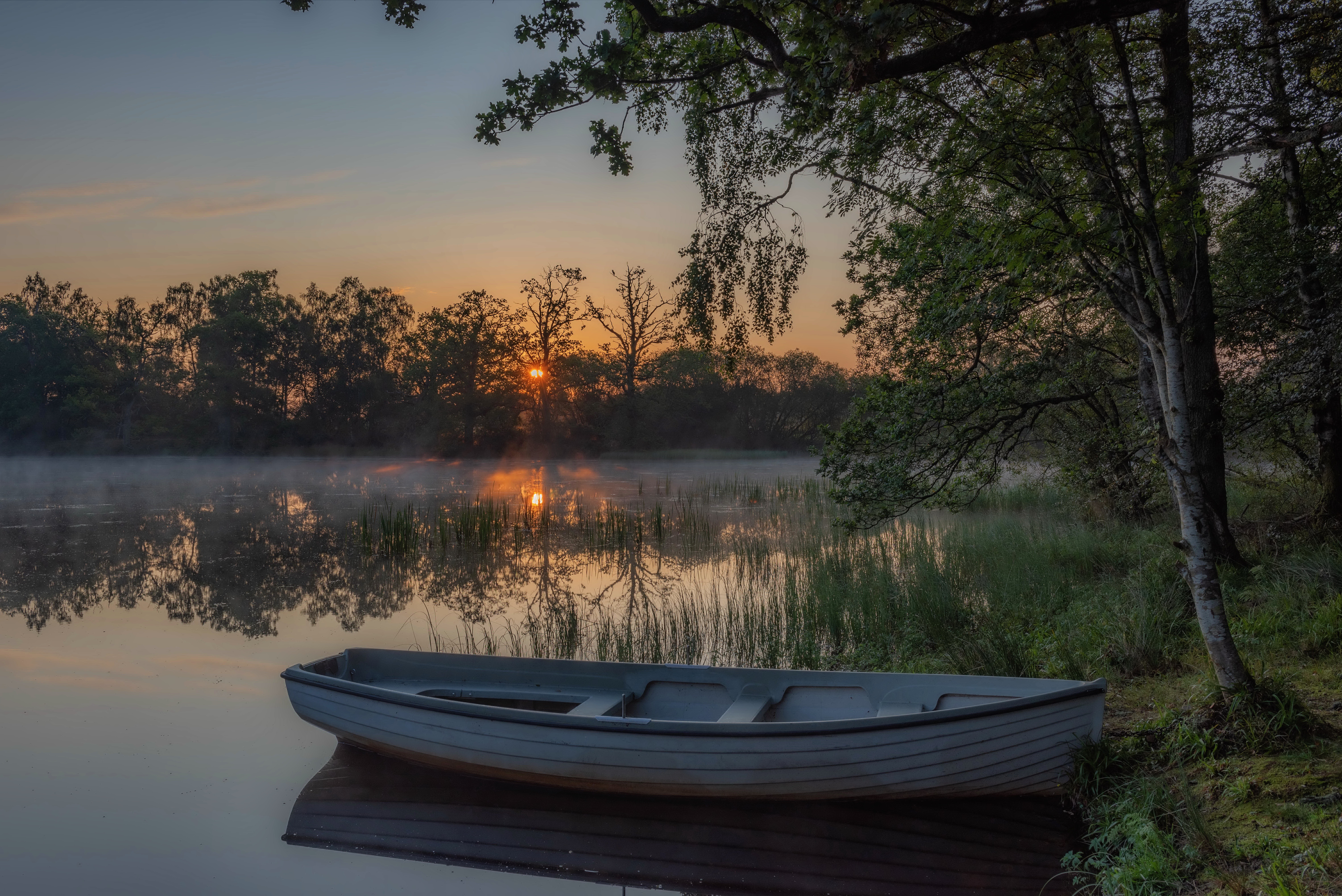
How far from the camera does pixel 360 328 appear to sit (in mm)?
45875

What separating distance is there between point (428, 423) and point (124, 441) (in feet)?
56.3

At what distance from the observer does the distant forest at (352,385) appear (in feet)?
137

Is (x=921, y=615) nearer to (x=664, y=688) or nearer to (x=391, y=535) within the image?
(x=664, y=688)

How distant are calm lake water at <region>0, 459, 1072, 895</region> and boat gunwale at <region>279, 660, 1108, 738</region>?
563mm

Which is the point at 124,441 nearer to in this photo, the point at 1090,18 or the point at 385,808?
the point at 385,808

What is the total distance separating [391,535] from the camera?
12875mm

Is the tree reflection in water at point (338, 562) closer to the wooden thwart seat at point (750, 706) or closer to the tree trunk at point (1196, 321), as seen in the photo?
the wooden thwart seat at point (750, 706)

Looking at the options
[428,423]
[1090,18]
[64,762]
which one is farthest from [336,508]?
[428,423]

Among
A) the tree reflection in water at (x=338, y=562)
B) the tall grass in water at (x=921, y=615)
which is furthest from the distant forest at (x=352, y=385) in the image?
the tall grass in water at (x=921, y=615)

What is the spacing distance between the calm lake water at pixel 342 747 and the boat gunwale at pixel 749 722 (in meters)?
0.56

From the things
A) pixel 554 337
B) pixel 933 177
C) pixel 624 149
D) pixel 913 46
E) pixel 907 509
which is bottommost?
pixel 907 509

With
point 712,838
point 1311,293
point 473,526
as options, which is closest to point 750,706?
point 712,838

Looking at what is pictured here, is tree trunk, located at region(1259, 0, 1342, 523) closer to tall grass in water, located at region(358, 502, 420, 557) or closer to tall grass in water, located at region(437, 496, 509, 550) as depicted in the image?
tall grass in water, located at region(437, 496, 509, 550)

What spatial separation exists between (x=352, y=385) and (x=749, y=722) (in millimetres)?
44504
